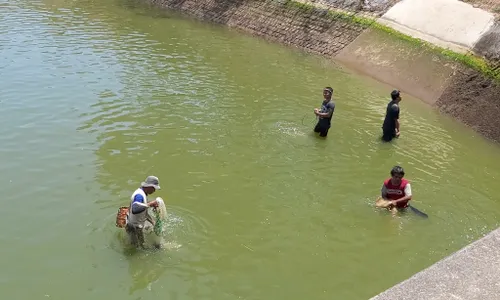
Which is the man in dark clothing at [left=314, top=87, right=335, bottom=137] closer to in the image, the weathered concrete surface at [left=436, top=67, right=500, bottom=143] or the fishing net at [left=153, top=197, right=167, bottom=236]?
the weathered concrete surface at [left=436, top=67, right=500, bottom=143]

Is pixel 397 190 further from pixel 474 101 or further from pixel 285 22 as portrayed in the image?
pixel 285 22

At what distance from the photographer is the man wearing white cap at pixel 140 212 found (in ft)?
27.9

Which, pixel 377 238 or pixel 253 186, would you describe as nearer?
pixel 377 238

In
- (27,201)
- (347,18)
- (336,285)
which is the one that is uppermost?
(347,18)

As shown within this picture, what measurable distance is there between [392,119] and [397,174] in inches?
159

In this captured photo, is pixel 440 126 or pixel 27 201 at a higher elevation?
pixel 440 126

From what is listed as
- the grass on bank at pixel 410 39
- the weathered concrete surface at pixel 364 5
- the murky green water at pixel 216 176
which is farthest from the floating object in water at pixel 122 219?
the weathered concrete surface at pixel 364 5

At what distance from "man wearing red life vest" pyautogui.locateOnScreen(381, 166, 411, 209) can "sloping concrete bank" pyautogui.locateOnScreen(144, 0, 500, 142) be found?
6777mm

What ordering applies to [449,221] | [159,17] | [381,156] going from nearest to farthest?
[449,221] → [381,156] → [159,17]

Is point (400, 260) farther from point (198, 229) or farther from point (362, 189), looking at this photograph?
point (198, 229)

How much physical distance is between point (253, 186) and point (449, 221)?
13.8 feet

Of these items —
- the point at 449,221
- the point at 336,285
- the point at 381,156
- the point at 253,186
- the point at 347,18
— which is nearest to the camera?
the point at 336,285

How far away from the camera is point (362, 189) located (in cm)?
1208

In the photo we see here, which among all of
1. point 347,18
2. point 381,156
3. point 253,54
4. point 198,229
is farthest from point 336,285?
point 347,18
